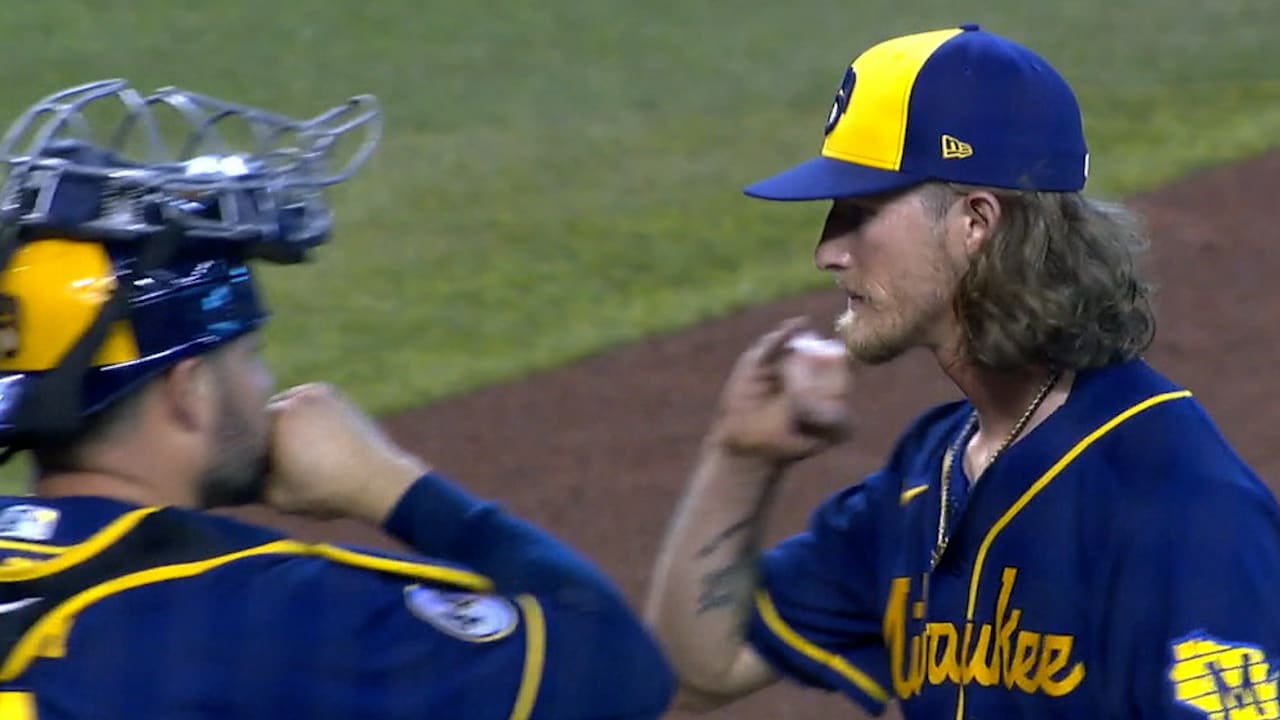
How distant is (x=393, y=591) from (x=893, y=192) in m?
0.84

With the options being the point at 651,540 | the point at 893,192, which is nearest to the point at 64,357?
the point at 893,192

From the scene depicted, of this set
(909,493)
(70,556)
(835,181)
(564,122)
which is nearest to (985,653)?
(909,493)

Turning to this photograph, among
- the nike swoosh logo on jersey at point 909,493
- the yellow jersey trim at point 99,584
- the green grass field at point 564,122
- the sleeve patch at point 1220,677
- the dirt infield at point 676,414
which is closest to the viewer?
the yellow jersey trim at point 99,584

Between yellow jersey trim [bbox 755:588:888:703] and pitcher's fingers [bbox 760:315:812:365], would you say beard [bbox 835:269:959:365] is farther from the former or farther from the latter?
yellow jersey trim [bbox 755:588:888:703]

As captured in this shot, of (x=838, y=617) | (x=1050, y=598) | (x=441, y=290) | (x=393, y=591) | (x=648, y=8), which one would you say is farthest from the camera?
(x=648, y=8)

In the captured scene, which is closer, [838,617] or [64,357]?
[64,357]

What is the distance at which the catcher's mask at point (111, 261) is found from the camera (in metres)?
1.85

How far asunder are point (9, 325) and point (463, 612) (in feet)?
1.71

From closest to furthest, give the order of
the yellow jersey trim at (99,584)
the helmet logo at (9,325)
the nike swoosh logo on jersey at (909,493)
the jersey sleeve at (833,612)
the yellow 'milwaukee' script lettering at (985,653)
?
the yellow jersey trim at (99,584), the helmet logo at (9,325), the yellow 'milwaukee' script lettering at (985,653), the nike swoosh logo on jersey at (909,493), the jersey sleeve at (833,612)

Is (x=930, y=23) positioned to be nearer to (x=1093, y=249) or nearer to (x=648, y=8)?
(x=648, y=8)

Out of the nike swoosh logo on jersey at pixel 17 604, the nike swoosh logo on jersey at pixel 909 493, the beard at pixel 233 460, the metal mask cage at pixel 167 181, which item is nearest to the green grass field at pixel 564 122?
the nike swoosh logo on jersey at pixel 909 493

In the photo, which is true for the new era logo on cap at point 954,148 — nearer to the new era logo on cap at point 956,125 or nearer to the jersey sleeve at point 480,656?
the new era logo on cap at point 956,125

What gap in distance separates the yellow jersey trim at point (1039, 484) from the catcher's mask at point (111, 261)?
0.87m

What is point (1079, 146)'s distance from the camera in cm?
233
